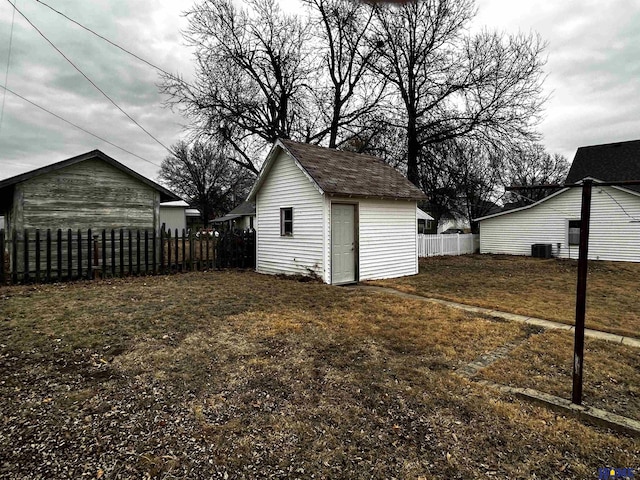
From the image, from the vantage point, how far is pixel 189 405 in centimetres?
309

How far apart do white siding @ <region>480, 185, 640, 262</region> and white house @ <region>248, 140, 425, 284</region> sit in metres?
10.1

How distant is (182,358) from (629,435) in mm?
4439

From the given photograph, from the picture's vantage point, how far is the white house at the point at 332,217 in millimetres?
9766

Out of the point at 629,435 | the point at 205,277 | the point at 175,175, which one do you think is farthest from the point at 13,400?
the point at 175,175

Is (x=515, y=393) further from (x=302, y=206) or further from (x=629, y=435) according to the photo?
(x=302, y=206)

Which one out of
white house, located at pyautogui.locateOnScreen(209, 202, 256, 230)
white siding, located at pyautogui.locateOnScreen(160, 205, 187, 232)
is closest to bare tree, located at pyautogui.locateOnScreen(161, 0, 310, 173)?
white house, located at pyautogui.locateOnScreen(209, 202, 256, 230)

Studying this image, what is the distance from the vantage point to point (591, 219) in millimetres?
17109

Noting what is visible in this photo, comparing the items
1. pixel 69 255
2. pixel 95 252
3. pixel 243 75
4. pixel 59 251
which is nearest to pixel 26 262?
pixel 59 251

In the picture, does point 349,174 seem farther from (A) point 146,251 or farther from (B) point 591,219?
(B) point 591,219

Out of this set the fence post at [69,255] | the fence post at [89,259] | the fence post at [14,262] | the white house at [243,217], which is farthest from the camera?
the white house at [243,217]

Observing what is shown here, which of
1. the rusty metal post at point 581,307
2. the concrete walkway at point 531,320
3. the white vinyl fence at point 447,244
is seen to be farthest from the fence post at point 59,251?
the white vinyl fence at point 447,244

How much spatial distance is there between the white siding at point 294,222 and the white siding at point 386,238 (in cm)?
53

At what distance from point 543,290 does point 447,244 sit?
1195 cm

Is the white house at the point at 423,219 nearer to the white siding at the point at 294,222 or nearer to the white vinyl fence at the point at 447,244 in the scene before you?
the white vinyl fence at the point at 447,244
